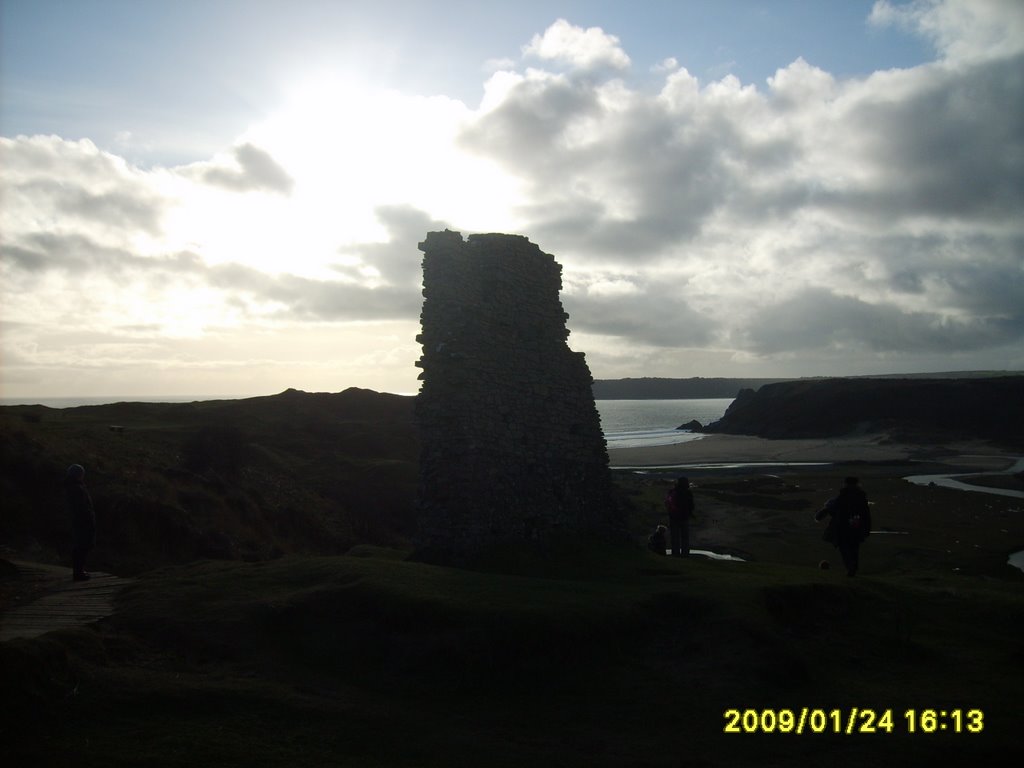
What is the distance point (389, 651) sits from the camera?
9.57 m

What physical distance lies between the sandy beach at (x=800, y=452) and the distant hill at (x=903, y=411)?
495 cm

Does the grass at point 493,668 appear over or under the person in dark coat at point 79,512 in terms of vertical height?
under

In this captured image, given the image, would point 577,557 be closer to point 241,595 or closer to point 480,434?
point 480,434

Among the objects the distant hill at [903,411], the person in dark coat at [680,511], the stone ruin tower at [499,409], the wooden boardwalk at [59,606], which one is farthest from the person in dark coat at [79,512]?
the distant hill at [903,411]

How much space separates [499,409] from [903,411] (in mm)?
98983

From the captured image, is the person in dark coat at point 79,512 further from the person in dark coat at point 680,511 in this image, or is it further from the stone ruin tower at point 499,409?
the person in dark coat at point 680,511

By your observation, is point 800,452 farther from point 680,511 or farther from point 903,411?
point 680,511

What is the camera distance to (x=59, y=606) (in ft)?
33.0

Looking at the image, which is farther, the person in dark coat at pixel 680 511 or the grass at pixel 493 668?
the person in dark coat at pixel 680 511

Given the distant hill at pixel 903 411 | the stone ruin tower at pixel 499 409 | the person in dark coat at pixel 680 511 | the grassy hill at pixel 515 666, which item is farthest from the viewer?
the distant hill at pixel 903 411
